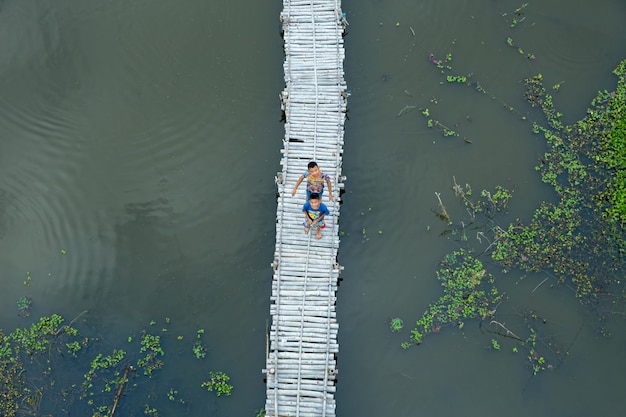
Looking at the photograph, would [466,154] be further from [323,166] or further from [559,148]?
[323,166]

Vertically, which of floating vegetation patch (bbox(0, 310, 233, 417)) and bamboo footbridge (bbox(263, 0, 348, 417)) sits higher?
bamboo footbridge (bbox(263, 0, 348, 417))

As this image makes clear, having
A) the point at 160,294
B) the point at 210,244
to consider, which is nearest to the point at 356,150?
the point at 210,244

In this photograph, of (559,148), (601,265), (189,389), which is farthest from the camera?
(559,148)

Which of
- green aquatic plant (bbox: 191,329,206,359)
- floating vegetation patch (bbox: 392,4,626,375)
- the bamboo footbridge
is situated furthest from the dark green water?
the bamboo footbridge

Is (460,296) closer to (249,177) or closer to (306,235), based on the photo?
(306,235)

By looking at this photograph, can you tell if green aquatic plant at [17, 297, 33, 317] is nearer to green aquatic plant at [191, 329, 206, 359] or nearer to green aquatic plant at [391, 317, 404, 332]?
green aquatic plant at [191, 329, 206, 359]

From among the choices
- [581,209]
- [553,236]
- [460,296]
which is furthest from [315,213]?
[581,209]
